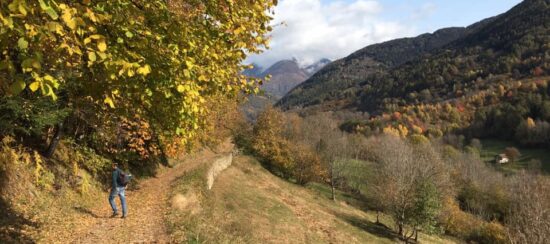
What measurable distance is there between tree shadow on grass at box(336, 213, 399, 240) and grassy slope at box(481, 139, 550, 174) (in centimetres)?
9757

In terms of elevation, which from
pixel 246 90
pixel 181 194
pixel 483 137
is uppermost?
pixel 246 90

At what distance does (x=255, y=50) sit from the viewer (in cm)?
1209

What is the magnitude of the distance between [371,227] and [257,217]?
21822mm

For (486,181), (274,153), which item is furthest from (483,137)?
(274,153)

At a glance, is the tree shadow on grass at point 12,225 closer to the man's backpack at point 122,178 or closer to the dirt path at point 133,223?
the dirt path at point 133,223

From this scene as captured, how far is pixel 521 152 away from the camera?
6314 inches

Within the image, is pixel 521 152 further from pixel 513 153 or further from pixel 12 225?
pixel 12 225

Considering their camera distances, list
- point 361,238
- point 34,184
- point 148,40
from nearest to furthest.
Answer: point 148,40 < point 34,184 < point 361,238

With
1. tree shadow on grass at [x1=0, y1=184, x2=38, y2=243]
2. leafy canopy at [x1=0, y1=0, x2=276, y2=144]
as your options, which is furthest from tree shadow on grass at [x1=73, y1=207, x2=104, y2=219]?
leafy canopy at [x1=0, y1=0, x2=276, y2=144]

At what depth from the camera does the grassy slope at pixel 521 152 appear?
141 metres

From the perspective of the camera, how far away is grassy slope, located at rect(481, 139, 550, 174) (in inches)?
5544

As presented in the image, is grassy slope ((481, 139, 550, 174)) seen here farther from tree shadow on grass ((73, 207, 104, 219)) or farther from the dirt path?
tree shadow on grass ((73, 207, 104, 219))

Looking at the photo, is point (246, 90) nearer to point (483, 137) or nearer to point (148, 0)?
point (148, 0)

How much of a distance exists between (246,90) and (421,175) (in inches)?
1817
